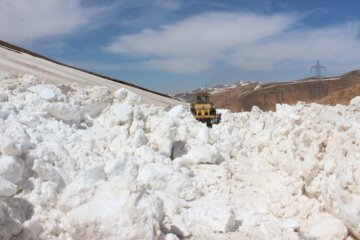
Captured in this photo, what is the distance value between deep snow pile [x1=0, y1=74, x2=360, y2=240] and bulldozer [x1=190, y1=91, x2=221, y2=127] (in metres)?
6.04

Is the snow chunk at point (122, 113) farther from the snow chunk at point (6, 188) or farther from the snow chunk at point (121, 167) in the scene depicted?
the snow chunk at point (6, 188)

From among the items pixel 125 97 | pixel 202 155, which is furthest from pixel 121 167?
pixel 125 97

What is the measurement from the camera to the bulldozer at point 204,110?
56.5 ft

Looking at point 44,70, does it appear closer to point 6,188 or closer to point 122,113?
point 122,113

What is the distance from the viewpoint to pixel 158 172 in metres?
7.81

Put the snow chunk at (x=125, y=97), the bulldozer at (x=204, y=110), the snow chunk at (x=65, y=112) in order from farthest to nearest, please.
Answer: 1. the bulldozer at (x=204, y=110)
2. the snow chunk at (x=125, y=97)
3. the snow chunk at (x=65, y=112)

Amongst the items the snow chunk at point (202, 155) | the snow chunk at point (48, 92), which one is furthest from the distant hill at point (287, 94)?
the snow chunk at point (48, 92)

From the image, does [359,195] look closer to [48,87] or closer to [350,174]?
[350,174]

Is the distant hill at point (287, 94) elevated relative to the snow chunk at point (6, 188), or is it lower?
elevated

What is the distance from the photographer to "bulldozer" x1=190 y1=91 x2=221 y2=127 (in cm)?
1722

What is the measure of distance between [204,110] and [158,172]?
1069 centimetres

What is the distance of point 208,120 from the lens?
56.7 feet

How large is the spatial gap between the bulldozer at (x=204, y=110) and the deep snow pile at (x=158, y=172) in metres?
6.04

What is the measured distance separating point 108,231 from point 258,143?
5822 mm
